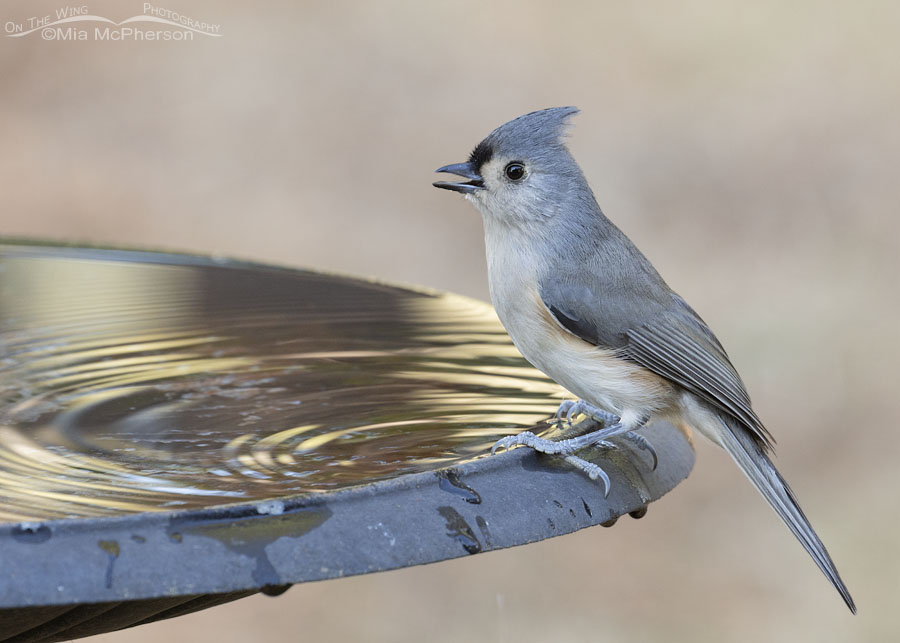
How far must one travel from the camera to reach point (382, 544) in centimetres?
176

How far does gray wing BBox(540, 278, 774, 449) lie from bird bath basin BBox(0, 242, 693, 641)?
0.14 meters

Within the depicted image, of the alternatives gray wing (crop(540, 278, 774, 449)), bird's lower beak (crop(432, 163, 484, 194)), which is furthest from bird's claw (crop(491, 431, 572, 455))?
bird's lower beak (crop(432, 163, 484, 194))

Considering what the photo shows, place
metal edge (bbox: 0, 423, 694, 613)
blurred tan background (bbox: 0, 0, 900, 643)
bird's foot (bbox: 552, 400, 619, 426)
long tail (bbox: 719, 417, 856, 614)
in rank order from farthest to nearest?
blurred tan background (bbox: 0, 0, 900, 643), bird's foot (bbox: 552, 400, 619, 426), long tail (bbox: 719, 417, 856, 614), metal edge (bbox: 0, 423, 694, 613)

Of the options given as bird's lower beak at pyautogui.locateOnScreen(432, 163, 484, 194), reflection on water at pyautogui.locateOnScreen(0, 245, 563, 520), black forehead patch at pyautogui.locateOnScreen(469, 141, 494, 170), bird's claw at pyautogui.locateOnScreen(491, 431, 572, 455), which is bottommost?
reflection on water at pyautogui.locateOnScreen(0, 245, 563, 520)


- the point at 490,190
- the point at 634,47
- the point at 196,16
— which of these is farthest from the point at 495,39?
the point at 490,190

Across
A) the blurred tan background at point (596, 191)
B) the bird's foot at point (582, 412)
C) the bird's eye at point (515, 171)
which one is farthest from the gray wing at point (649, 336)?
the blurred tan background at point (596, 191)

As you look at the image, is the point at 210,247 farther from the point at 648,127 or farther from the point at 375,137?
the point at 648,127

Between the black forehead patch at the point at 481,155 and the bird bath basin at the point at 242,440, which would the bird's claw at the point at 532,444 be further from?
the black forehead patch at the point at 481,155

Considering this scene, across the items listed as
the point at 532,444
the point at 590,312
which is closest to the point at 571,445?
the point at 532,444

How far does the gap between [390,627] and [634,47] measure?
507 cm

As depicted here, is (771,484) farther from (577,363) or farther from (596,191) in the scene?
(596,191)

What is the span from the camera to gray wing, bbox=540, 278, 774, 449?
275cm

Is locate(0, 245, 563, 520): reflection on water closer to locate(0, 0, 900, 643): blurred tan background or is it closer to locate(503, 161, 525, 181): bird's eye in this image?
locate(503, 161, 525, 181): bird's eye

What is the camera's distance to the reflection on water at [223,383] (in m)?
2.10
